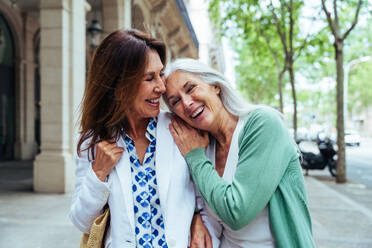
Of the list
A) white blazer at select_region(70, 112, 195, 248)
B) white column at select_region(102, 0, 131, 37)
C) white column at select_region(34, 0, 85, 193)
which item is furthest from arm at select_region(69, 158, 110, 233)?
white column at select_region(102, 0, 131, 37)

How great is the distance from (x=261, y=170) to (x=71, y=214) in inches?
36.2

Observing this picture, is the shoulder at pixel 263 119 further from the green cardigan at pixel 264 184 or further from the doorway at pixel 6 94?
the doorway at pixel 6 94

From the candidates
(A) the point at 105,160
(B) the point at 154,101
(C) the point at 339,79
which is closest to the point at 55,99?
(B) the point at 154,101

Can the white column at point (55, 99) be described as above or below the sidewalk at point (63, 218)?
above

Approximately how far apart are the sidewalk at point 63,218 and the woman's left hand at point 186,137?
117 inches

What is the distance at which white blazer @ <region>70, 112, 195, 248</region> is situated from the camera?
4.91 ft

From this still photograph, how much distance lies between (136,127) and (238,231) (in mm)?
735

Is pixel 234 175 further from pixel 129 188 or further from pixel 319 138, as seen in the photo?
pixel 319 138

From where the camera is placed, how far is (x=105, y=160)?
1.54 m

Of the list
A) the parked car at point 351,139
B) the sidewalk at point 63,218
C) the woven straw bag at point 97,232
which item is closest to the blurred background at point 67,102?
the sidewalk at point 63,218

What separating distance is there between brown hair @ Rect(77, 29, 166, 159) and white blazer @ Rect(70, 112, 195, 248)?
0.14 metres

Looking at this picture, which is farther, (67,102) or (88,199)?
(67,102)

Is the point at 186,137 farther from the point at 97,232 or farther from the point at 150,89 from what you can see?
the point at 97,232

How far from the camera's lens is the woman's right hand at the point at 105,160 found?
60.2 inches
